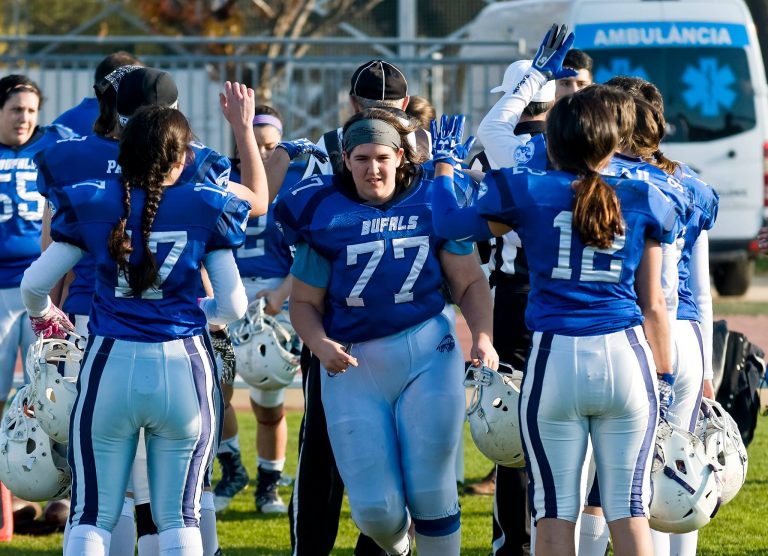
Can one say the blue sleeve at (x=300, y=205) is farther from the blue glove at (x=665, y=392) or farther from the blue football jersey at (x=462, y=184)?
the blue glove at (x=665, y=392)

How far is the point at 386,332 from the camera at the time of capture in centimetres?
477

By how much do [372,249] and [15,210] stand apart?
2.73 m

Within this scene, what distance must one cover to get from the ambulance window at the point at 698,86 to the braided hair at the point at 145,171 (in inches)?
402

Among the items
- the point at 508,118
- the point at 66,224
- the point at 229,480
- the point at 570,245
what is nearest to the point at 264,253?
the point at 229,480

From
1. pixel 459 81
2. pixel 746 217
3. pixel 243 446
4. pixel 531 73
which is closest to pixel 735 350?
pixel 531 73

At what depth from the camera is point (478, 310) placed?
190 inches

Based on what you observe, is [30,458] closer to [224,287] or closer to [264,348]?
[224,287]

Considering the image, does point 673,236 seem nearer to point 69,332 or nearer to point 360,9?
point 69,332

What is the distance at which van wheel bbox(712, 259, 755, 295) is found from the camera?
53.1ft

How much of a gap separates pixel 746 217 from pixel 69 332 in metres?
11.0

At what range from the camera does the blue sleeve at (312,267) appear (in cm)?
484

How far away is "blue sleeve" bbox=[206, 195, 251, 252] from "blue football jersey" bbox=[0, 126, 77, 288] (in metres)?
2.58

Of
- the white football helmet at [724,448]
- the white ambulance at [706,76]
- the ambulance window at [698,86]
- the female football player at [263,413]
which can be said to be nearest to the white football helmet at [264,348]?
the female football player at [263,413]

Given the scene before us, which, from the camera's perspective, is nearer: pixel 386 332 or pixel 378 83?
pixel 386 332
